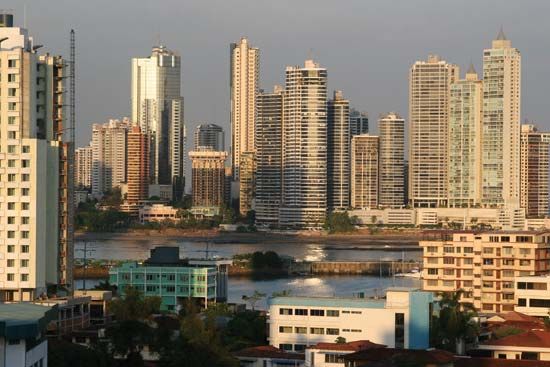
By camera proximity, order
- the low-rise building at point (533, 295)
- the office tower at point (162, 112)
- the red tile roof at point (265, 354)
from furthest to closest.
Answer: the office tower at point (162, 112), the low-rise building at point (533, 295), the red tile roof at point (265, 354)

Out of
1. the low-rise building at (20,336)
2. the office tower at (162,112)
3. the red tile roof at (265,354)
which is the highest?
the office tower at (162,112)

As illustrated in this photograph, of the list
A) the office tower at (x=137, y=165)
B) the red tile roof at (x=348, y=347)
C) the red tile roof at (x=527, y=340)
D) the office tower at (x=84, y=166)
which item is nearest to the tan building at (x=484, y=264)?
the red tile roof at (x=527, y=340)

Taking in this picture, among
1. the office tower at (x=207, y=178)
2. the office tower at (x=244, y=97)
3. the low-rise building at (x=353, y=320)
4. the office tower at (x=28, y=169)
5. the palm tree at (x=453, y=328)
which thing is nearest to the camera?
the palm tree at (x=453, y=328)

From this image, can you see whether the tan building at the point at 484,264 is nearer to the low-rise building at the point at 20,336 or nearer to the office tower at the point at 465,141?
the low-rise building at the point at 20,336

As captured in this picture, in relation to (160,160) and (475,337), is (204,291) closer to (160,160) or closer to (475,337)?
(475,337)

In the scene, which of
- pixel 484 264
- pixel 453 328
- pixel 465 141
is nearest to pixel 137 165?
pixel 465 141

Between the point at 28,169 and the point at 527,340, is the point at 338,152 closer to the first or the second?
the point at 28,169

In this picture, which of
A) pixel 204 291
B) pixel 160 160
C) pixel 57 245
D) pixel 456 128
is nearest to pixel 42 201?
pixel 57 245
